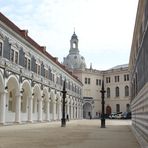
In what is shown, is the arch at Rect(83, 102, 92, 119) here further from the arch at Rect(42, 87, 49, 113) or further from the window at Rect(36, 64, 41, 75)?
the window at Rect(36, 64, 41, 75)

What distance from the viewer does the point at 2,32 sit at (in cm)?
2775

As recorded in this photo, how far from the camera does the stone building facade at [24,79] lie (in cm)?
2830

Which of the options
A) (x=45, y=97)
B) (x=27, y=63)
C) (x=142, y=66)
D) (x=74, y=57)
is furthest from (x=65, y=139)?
(x=74, y=57)

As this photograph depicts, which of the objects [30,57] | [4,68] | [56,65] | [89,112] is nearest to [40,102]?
[30,57]

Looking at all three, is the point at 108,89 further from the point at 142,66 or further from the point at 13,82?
the point at 142,66

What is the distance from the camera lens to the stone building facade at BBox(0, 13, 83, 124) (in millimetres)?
28298

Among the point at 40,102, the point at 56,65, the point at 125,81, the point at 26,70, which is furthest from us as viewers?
the point at 125,81

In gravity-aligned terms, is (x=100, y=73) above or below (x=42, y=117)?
above

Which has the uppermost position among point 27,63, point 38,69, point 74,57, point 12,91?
point 74,57

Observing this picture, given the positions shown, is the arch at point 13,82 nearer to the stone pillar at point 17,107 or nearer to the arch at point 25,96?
the stone pillar at point 17,107

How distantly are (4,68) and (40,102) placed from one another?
13.4m

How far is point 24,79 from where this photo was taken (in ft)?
109

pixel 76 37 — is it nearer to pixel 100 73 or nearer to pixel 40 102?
pixel 100 73

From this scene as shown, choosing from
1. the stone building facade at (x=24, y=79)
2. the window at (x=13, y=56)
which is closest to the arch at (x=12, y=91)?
the stone building facade at (x=24, y=79)
